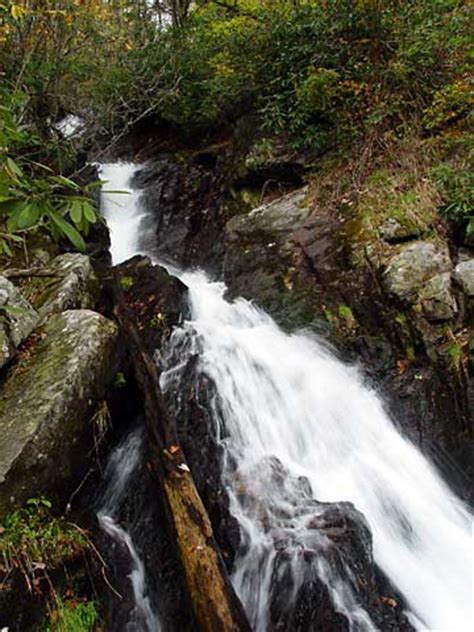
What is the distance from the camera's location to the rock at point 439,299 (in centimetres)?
475

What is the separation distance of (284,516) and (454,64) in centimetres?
680

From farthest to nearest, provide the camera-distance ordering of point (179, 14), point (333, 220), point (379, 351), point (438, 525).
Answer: point (179, 14), point (333, 220), point (379, 351), point (438, 525)

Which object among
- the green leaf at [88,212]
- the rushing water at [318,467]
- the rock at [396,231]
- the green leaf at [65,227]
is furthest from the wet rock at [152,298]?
the green leaf at [88,212]

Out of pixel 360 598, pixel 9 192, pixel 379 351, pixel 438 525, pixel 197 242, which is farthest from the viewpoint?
pixel 197 242

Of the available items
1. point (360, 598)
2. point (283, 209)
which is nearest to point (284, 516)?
point (360, 598)

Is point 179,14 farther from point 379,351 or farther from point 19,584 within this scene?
point 19,584

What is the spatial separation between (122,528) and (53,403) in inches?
43.2

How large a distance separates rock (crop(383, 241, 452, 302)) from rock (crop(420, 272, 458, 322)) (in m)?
0.08

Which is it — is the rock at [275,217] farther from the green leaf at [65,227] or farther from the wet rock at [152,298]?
the green leaf at [65,227]

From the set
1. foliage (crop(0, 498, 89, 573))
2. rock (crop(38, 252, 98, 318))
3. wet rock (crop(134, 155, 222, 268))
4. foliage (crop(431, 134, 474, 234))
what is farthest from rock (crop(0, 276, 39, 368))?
foliage (crop(431, 134, 474, 234))

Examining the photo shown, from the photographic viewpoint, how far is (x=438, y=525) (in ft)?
12.5

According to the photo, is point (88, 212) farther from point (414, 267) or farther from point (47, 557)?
point (414, 267)

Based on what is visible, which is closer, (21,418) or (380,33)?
(21,418)

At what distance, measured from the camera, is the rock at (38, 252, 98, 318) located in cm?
469
